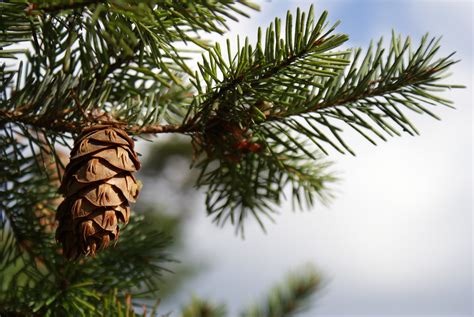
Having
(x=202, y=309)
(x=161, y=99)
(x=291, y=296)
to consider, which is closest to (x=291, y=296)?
(x=291, y=296)

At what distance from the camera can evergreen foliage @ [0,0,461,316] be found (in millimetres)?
562

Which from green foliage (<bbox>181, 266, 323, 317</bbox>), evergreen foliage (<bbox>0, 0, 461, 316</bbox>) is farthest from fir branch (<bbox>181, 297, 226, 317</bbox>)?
evergreen foliage (<bbox>0, 0, 461, 316</bbox>)

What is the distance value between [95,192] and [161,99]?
240mm

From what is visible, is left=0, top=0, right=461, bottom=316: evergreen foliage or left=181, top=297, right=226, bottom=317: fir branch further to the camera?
left=181, top=297, right=226, bottom=317: fir branch

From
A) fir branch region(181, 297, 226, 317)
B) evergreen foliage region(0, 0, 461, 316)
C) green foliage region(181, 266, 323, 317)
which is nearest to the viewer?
evergreen foliage region(0, 0, 461, 316)

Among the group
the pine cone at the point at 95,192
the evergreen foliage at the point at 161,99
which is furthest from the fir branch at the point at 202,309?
the pine cone at the point at 95,192

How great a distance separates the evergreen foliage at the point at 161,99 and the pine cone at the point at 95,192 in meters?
0.05

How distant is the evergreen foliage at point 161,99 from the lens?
562 millimetres

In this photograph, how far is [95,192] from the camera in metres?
0.58

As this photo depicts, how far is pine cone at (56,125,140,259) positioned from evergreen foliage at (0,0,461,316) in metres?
0.05

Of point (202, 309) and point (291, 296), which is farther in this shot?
point (291, 296)

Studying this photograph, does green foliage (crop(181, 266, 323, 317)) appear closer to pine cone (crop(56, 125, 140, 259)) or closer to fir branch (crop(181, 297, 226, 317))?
fir branch (crop(181, 297, 226, 317))

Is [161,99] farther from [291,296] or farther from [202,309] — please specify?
[291,296]

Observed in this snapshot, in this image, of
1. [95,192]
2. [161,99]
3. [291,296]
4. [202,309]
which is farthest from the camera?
[291,296]
